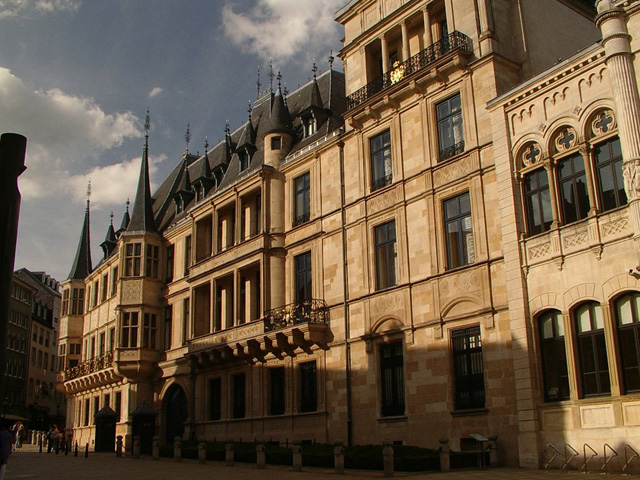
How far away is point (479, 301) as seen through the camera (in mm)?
22750

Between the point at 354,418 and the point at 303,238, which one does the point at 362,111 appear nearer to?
the point at 303,238

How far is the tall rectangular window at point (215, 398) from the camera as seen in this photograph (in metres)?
35.9

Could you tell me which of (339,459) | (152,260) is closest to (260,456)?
(339,459)

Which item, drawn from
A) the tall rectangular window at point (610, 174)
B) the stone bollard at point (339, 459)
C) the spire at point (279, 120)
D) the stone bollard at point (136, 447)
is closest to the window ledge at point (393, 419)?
the stone bollard at point (339, 459)

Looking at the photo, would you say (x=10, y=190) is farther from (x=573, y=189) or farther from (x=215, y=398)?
(x=215, y=398)

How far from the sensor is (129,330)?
141 ft

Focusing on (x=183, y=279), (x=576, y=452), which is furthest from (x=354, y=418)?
(x=183, y=279)

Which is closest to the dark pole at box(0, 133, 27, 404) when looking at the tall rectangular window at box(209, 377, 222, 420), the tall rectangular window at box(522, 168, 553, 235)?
the tall rectangular window at box(522, 168, 553, 235)

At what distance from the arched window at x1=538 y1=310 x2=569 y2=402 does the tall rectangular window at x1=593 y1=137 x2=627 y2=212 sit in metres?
3.52

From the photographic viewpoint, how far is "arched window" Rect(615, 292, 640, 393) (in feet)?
59.2

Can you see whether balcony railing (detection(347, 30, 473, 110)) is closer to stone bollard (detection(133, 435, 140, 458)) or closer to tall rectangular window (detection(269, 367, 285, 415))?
tall rectangular window (detection(269, 367, 285, 415))

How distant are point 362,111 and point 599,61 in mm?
10915

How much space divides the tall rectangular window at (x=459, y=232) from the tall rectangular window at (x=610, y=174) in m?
5.06

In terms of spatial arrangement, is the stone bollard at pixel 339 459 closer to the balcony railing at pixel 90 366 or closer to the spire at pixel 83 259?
the balcony railing at pixel 90 366
